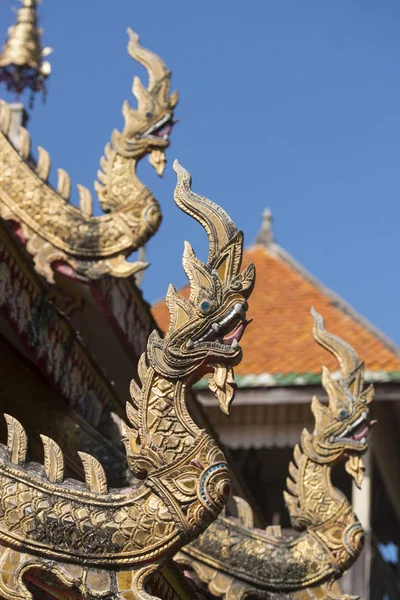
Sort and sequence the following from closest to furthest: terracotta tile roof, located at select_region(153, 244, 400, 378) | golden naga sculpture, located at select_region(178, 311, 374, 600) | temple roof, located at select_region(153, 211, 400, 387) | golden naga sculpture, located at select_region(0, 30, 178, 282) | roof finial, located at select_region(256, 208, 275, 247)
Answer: golden naga sculpture, located at select_region(178, 311, 374, 600)
golden naga sculpture, located at select_region(0, 30, 178, 282)
temple roof, located at select_region(153, 211, 400, 387)
terracotta tile roof, located at select_region(153, 244, 400, 378)
roof finial, located at select_region(256, 208, 275, 247)

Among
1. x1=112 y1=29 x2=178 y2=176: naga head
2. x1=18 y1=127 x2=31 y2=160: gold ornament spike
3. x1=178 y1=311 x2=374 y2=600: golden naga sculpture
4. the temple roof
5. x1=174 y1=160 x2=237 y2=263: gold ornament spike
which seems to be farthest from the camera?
the temple roof

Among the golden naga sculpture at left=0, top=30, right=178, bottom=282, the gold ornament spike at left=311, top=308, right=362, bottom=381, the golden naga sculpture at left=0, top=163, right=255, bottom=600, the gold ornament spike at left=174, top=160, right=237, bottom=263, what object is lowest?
the golden naga sculpture at left=0, top=163, right=255, bottom=600

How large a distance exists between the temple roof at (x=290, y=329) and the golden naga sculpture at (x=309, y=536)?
3728mm

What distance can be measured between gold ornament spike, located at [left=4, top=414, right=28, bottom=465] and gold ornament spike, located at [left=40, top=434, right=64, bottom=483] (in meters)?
0.07

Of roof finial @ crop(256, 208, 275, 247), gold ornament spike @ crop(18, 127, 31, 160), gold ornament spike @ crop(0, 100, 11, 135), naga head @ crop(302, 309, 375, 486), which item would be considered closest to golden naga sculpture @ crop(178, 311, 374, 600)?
naga head @ crop(302, 309, 375, 486)

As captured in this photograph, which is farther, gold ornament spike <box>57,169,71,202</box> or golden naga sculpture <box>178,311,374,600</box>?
gold ornament spike <box>57,169,71,202</box>

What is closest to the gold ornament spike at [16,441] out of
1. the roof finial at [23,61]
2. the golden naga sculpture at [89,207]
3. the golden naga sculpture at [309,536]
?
the golden naga sculpture at [309,536]

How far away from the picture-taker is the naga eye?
4723 millimetres

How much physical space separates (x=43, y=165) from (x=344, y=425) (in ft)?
7.29

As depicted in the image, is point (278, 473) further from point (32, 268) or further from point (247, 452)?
point (32, 268)

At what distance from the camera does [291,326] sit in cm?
1351

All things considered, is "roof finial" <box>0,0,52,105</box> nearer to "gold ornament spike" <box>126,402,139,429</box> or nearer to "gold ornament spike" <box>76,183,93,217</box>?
"gold ornament spike" <box>76,183,93,217</box>

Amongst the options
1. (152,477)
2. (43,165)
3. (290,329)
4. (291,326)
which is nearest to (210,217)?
(152,477)

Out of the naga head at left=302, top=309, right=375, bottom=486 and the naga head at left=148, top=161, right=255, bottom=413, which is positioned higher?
the naga head at left=302, top=309, right=375, bottom=486
